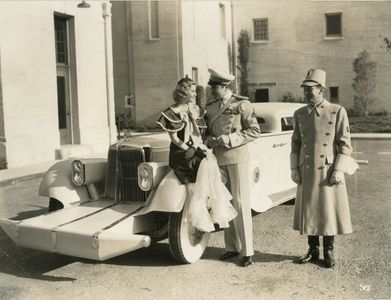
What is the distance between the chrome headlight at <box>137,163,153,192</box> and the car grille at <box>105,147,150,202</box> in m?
0.27

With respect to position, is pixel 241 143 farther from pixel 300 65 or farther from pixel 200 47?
pixel 300 65

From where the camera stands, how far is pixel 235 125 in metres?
5.24

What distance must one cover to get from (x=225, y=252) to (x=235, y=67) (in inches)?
1011

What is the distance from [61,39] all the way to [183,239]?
12274 millimetres

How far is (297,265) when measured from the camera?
517cm

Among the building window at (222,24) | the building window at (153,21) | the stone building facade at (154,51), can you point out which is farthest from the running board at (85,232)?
the building window at (222,24)

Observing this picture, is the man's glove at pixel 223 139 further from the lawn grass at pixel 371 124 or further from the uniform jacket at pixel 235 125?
the lawn grass at pixel 371 124

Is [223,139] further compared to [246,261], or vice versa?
[246,261]

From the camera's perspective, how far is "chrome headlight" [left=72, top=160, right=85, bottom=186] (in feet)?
19.9

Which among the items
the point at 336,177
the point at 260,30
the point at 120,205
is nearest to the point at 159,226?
the point at 120,205

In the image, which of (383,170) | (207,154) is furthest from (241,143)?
(383,170)

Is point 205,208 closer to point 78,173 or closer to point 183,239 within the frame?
point 183,239

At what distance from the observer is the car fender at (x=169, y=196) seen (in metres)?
5.00

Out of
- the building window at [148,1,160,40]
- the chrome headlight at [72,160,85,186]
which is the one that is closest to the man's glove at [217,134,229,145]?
the chrome headlight at [72,160,85,186]
